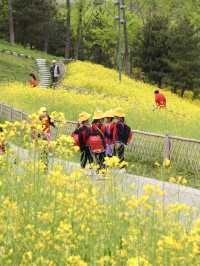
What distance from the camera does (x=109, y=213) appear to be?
21.3ft

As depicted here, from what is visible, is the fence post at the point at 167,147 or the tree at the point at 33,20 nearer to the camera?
the fence post at the point at 167,147

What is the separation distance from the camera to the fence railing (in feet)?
56.1

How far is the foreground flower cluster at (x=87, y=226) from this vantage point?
16.8 ft

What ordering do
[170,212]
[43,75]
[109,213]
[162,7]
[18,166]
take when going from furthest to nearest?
[162,7] < [43,75] < [18,166] < [109,213] < [170,212]

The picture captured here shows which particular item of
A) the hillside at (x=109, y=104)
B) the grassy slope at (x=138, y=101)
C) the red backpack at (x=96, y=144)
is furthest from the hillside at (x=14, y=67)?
the red backpack at (x=96, y=144)

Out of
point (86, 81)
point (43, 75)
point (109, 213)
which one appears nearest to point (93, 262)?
point (109, 213)

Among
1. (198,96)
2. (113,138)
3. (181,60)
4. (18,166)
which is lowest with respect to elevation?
(198,96)

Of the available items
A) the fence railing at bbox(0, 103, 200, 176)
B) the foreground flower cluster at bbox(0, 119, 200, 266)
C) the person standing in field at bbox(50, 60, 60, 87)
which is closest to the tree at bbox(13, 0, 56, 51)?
the person standing in field at bbox(50, 60, 60, 87)

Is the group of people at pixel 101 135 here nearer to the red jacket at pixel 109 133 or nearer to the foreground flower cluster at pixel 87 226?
the red jacket at pixel 109 133

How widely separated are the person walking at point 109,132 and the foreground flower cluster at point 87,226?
19.6ft

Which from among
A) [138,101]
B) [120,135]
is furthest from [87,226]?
[138,101]

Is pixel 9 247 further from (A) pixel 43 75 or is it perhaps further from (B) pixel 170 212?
(A) pixel 43 75

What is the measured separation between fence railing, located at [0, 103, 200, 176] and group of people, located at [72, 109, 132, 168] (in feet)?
10.6

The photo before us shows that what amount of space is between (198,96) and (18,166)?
183 feet
